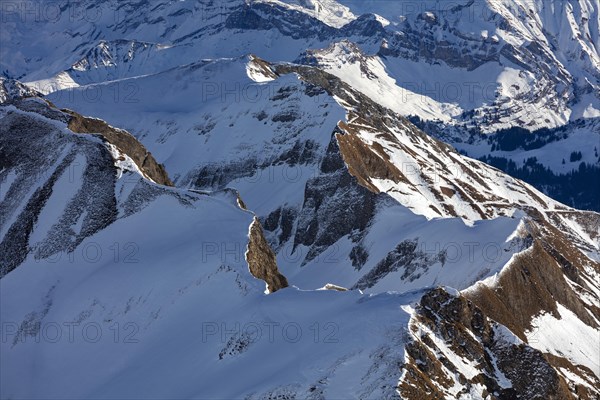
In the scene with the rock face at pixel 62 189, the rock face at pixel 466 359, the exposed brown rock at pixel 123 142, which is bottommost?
the exposed brown rock at pixel 123 142

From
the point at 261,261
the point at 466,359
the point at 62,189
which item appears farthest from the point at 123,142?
the point at 466,359

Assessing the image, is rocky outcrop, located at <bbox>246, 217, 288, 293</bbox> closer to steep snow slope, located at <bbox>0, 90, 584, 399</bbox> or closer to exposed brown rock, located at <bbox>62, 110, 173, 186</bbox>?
steep snow slope, located at <bbox>0, 90, 584, 399</bbox>

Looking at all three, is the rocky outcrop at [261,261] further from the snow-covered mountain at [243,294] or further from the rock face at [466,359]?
the rock face at [466,359]

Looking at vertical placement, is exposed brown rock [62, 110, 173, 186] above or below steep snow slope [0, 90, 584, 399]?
below

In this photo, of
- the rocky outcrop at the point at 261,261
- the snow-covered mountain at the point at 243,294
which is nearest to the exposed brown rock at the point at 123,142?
the snow-covered mountain at the point at 243,294

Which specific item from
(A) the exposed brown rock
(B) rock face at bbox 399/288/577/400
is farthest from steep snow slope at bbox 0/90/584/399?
(A) the exposed brown rock

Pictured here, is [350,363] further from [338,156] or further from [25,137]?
[338,156]

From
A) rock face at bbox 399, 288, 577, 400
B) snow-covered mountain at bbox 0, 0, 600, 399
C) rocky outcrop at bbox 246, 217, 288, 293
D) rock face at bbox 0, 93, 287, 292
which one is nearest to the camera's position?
rock face at bbox 399, 288, 577, 400

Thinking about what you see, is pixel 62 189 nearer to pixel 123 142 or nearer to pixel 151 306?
pixel 123 142
